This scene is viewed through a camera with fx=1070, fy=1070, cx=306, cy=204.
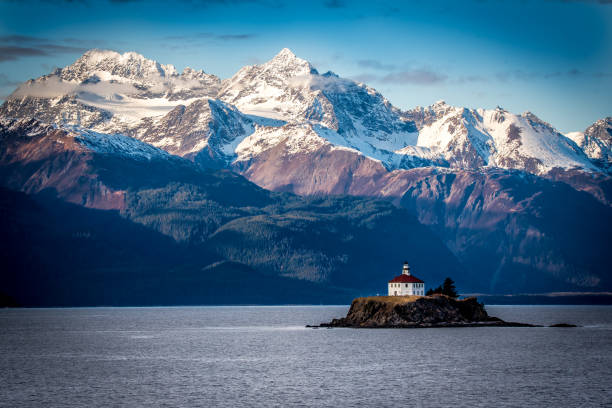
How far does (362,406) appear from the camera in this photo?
145 m

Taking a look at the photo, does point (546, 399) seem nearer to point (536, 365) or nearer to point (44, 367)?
point (536, 365)

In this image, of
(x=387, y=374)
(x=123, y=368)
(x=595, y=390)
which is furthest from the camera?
(x=123, y=368)

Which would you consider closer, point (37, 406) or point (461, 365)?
point (37, 406)

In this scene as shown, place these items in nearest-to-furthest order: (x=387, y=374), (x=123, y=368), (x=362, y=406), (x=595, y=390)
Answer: (x=362, y=406) < (x=595, y=390) < (x=387, y=374) < (x=123, y=368)

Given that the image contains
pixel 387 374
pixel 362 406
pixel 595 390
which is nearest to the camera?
pixel 362 406

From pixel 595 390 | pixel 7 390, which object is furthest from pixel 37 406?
pixel 595 390

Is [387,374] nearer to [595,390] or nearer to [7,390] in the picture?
[595,390]

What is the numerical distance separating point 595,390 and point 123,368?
82846 millimetres

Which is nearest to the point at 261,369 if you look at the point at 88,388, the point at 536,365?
the point at 88,388

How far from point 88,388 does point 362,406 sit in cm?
4519

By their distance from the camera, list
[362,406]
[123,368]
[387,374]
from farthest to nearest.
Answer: [123,368] → [387,374] → [362,406]

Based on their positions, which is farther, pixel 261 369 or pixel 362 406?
pixel 261 369

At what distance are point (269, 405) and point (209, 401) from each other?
9297 millimetres

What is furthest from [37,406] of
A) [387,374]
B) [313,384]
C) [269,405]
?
[387,374]
